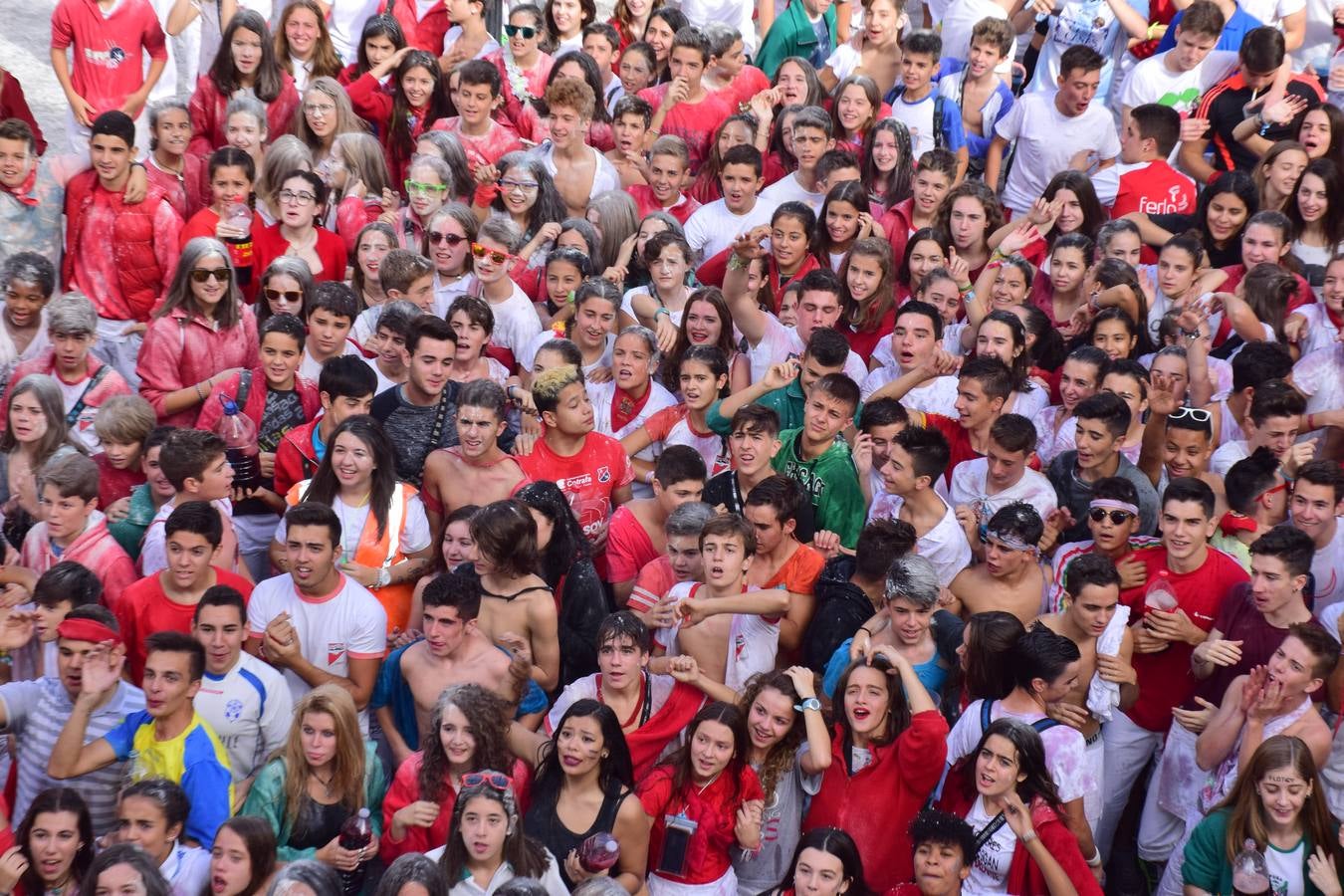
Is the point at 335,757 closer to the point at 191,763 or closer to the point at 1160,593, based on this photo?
the point at 191,763

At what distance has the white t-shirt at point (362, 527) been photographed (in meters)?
7.00

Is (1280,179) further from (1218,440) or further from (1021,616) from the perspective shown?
(1021,616)

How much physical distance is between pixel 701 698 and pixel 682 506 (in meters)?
0.80

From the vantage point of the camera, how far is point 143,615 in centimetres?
657

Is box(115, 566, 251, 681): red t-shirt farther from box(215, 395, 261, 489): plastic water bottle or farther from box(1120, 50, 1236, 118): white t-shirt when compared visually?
box(1120, 50, 1236, 118): white t-shirt

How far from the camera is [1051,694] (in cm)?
618

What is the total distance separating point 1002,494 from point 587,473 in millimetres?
1739

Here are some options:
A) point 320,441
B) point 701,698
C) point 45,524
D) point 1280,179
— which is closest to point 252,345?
point 320,441

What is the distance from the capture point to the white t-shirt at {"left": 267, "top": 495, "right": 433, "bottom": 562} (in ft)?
23.0

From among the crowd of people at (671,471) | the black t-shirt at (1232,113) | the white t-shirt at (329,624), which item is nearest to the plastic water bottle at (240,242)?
the crowd of people at (671,471)

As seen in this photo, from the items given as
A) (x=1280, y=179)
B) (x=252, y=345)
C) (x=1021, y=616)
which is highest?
(x=1280, y=179)

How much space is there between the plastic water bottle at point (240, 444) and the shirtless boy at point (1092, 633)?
332cm

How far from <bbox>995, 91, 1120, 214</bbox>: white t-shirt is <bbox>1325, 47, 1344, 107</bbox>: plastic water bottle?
1.30m

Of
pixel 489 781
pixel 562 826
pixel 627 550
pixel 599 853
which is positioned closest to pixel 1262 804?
pixel 599 853
